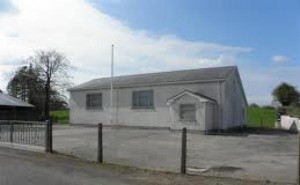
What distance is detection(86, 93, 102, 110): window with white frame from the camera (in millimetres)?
41200

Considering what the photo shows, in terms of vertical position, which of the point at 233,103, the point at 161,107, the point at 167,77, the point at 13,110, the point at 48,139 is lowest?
the point at 48,139

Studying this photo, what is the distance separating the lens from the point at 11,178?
11312 mm

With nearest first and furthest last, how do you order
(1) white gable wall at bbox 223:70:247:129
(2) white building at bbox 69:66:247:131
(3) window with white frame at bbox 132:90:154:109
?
(2) white building at bbox 69:66:247:131
(1) white gable wall at bbox 223:70:247:129
(3) window with white frame at bbox 132:90:154:109

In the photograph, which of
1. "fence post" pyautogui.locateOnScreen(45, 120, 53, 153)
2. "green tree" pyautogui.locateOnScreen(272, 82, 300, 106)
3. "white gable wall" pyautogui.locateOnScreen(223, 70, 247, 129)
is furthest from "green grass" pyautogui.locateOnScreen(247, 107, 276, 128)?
"fence post" pyautogui.locateOnScreen(45, 120, 53, 153)

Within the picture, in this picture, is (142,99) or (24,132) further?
(142,99)

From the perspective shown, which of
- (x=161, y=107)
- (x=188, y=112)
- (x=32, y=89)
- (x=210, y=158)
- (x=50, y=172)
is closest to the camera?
(x=50, y=172)

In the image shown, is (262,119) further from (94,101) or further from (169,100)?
(169,100)

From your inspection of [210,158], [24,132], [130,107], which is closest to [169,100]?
[130,107]

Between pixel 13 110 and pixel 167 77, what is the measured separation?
18.4 meters

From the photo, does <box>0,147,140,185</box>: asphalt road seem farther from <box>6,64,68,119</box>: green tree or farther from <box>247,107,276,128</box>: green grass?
<box>6,64,68,119</box>: green tree

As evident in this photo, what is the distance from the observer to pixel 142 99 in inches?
1499

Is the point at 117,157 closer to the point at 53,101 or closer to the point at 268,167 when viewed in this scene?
the point at 268,167

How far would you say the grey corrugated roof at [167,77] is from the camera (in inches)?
1377

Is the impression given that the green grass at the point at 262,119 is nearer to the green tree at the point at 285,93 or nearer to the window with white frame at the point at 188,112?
the green tree at the point at 285,93
